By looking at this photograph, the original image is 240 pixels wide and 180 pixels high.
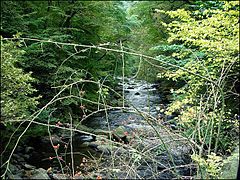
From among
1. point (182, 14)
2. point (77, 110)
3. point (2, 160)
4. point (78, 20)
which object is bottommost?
point (77, 110)

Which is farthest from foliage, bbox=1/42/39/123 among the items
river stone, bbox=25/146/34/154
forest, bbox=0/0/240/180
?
river stone, bbox=25/146/34/154

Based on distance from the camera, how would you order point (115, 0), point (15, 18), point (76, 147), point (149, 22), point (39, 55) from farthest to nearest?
point (149, 22) < point (115, 0) < point (39, 55) < point (15, 18) < point (76, 147)

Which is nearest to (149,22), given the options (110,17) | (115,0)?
(115,0)

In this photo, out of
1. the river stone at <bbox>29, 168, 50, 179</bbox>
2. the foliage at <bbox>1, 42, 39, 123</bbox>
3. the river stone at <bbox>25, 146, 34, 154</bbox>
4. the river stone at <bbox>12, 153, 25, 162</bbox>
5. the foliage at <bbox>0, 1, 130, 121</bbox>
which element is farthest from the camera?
the foliage at <bbox>0, 1, 130, 121</bbox>

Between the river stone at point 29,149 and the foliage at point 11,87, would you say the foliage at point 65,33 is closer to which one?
the river stone at point 29,149

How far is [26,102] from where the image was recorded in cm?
671

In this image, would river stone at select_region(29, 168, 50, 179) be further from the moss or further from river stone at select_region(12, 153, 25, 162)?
the moss

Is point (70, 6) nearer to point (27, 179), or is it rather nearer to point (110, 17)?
point (110, 17)

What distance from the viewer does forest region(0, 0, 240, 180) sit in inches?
69.6

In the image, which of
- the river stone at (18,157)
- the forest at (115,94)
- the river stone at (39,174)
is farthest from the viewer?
the river stone at (18,157)

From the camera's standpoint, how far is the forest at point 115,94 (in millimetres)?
1768

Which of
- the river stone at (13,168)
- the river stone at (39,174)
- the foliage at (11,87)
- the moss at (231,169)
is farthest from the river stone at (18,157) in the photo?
the moss at (231,169)

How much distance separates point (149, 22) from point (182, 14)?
431 inches

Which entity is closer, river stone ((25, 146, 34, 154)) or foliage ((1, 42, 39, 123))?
foliage ((1, 42, 39, 123))
